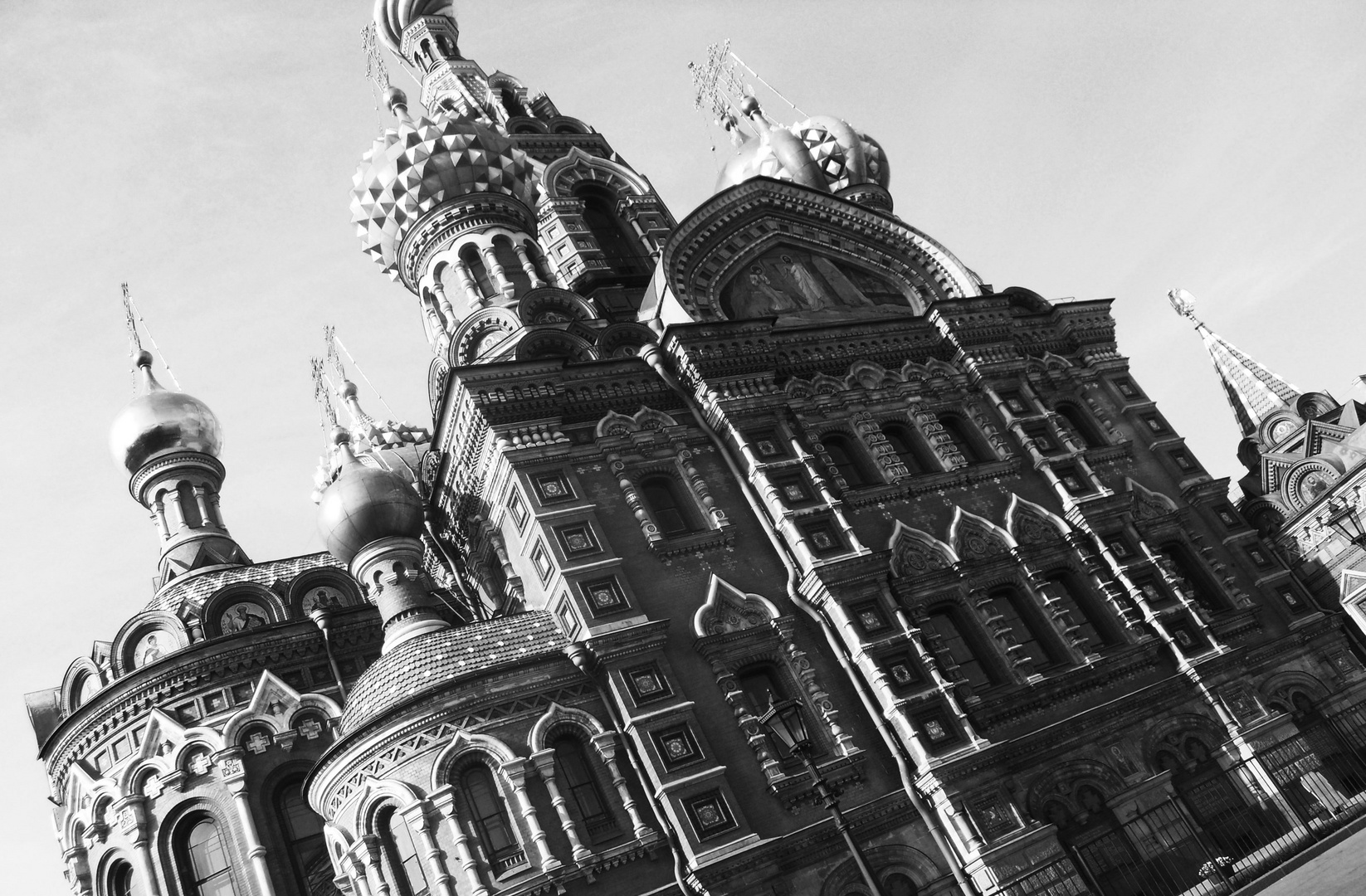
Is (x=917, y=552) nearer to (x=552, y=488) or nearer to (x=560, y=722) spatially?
(x=552, y=488)

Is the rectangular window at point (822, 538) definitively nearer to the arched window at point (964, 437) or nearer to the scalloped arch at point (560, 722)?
the arched window at point (964, 437)

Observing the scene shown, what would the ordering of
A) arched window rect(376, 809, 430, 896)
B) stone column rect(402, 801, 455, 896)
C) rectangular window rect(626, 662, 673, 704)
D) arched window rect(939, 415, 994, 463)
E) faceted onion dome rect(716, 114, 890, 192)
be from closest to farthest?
stone column rect(402, 801, 455, 896)
arched window rect(376, 809, 430, 896)
rectangular window rect(626, 662, 673, 704)
arched window rect(939, 415, 994, 463)
faceted onion dome rect(716, 114, 890, 192)

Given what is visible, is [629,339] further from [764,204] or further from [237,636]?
[237,636]

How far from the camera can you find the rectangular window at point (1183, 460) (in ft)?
52.4

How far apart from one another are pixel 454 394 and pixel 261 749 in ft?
16.0

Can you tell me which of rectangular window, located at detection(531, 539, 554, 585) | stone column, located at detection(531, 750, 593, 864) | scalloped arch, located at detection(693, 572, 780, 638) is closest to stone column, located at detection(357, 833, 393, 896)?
stone column, located at detection(531, 750, 593, 864)

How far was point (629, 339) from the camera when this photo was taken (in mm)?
15281

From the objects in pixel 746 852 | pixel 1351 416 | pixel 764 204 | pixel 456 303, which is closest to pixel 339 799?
pixel 746 852

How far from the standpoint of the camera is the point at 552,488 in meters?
12.9

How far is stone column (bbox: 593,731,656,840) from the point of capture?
11023 millimetres

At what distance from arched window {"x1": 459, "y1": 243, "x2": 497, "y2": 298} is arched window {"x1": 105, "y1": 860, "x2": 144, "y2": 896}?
28.6ft

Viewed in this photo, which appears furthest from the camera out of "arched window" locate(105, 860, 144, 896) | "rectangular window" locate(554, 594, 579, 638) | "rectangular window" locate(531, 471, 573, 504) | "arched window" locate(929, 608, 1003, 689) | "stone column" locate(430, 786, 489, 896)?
"arched window" locate(105, 860, 144, 896)

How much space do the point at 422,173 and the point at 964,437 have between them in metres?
8.86

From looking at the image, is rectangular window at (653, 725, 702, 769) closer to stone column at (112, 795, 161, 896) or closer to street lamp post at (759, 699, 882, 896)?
street lamp post at (759, 699, 882, 896)
